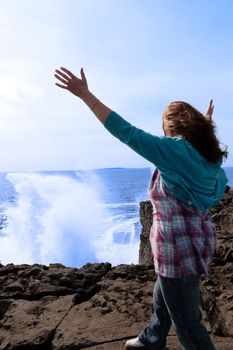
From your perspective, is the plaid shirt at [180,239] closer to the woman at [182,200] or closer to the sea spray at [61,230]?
the woman at [182,200]

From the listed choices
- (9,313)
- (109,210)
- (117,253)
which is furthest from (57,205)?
(9,313)

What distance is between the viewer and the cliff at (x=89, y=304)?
3311 millimetres

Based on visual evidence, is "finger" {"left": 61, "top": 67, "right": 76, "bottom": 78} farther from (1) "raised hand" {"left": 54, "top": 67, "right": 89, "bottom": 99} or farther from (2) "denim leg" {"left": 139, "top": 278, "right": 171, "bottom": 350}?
(2) "denim leg" {"left": 139, "top": 278, "right": 171, "bottom": 350}

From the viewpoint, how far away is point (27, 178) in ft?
149

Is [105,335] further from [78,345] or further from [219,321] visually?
[219,321]

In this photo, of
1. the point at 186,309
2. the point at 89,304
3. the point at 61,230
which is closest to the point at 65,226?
the point at 61,230

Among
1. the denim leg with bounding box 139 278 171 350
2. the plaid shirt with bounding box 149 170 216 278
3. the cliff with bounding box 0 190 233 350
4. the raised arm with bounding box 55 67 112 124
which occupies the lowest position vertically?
the cliff with bounding box 0 190 233 350

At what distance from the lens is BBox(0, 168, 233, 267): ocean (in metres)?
24.4

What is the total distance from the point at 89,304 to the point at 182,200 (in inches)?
87.4

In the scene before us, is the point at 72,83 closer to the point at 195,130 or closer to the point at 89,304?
the point at 195,130

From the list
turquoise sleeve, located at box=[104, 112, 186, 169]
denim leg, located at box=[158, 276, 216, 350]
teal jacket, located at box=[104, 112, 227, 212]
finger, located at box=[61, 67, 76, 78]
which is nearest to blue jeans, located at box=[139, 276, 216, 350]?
denim leg, located at box=[158, 276, 216, 350]

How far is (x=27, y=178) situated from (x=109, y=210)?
41.4 feet

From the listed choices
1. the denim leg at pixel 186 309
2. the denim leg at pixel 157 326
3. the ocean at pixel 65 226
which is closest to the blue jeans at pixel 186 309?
the denim leg at pixel 186 309

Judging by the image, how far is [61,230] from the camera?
101ft
